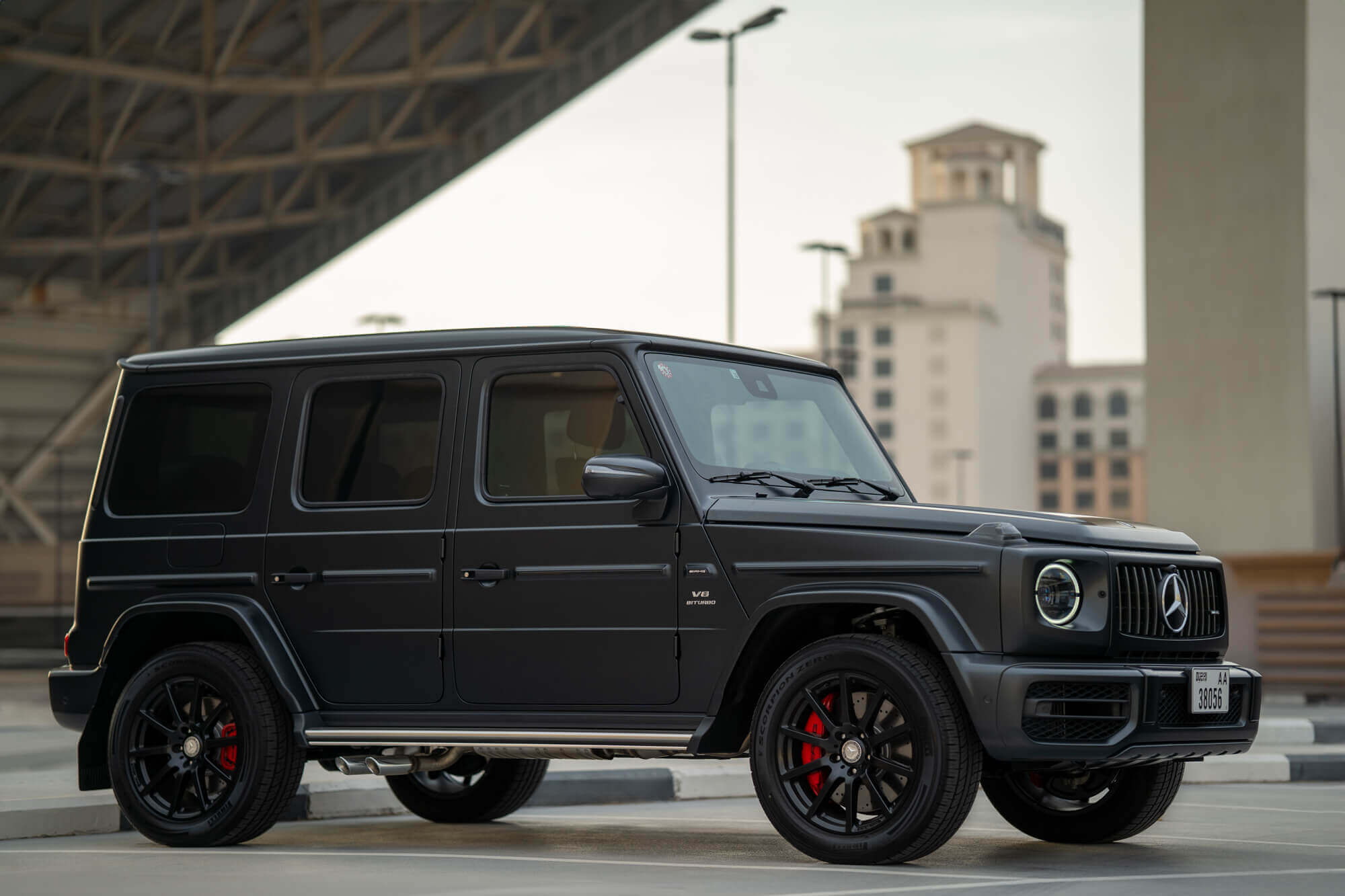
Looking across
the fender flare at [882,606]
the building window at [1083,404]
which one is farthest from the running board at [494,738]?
the building window at [1083,404]

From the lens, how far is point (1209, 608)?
25.9ft

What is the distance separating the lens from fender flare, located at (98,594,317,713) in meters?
8.39

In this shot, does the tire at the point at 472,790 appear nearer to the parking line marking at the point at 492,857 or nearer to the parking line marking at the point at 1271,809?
the parking line marking at the point at 492,857

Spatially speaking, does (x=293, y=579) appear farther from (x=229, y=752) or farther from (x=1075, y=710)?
(x=1075, y=710)

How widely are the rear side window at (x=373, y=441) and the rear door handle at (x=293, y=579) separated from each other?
32 centimetres

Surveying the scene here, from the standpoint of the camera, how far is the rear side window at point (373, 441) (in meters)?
8.41

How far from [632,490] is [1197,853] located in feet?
8.92

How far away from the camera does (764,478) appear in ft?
26.3

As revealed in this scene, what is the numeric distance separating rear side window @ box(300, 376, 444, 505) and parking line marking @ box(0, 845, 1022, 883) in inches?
57.1

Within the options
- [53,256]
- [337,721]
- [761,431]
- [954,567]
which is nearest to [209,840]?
[337,721]

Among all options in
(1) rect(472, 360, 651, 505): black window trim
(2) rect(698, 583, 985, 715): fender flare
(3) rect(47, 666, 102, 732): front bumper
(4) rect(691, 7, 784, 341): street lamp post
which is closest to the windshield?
(1) rect(472, 360, 651, 505): black window trim

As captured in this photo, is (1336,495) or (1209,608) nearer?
(1209,608)

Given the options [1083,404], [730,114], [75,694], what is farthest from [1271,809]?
[1083,404]

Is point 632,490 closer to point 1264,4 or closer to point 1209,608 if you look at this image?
point 1209,608
